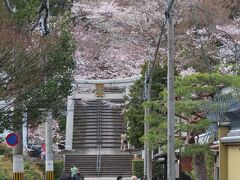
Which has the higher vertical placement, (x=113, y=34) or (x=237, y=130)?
(x=113, y=34)

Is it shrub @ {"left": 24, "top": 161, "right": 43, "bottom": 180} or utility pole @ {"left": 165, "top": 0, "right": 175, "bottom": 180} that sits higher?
utility pole @ {"left": 165, "top": 0, "right": 175, "bottom": 180}

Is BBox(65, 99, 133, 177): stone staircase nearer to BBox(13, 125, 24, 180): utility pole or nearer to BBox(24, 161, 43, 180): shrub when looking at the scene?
BBox(24, 161, 43, 180): shrub

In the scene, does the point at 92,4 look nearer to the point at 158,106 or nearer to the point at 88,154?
the point at 88,154

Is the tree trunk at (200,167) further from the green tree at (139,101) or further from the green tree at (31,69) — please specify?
the green tree at (139,101)

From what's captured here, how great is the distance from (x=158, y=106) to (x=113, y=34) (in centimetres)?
2992

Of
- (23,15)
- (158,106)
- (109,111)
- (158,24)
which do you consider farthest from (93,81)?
(23,15)

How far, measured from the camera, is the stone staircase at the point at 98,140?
1812 inches

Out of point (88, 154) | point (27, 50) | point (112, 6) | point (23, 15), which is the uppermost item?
point (112, 6)

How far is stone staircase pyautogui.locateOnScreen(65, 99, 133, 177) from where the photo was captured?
4603 cm

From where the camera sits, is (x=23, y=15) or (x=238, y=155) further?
(x=23, y=15)

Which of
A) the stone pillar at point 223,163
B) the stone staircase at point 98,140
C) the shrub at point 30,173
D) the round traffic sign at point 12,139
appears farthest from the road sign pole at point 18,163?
the stone staircase at point 98,140

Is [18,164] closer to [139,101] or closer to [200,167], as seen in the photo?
[200,167]

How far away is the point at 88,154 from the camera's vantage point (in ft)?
161

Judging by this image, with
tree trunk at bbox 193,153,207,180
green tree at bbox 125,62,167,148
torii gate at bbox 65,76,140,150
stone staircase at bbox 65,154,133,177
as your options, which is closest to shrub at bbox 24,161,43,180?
green tree at bbox 125,62,167,148
